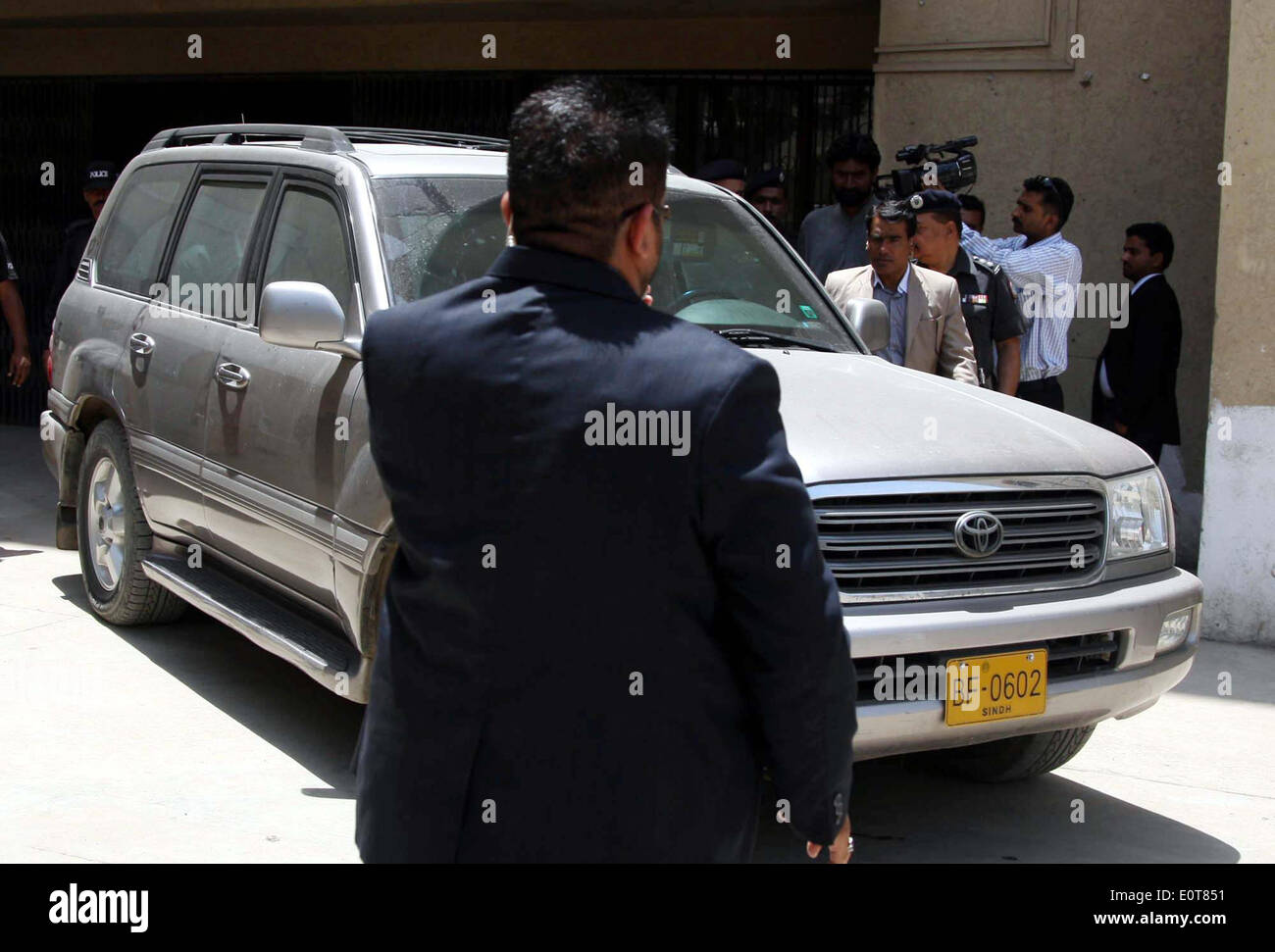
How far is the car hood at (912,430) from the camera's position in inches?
149

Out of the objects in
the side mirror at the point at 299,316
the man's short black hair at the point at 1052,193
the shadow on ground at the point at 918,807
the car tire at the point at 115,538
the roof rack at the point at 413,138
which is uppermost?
the roof rack at the point at 413,138

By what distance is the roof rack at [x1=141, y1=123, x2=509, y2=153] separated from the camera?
17.1 ft

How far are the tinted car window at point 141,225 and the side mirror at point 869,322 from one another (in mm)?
2731

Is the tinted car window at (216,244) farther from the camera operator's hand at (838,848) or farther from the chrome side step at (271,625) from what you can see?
the camera operator's hand at (838,848)

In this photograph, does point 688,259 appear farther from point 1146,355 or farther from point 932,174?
point 1146,355

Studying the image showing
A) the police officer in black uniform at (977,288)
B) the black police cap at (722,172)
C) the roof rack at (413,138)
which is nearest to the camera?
the roof rack at (413,138)

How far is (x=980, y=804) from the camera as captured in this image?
4.68m

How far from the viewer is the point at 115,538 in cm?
601

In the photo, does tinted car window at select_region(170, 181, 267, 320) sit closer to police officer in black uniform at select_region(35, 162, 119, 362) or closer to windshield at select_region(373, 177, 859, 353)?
windshield at select_region(373, 177, 859, 353)

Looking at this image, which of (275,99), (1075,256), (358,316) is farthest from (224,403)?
(275,99)

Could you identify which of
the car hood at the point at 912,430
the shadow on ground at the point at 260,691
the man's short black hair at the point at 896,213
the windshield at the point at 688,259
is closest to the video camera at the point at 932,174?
the man's short black hair at the point at 896,213

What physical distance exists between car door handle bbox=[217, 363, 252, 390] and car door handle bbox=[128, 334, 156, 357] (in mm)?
639

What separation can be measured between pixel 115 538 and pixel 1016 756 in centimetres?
363

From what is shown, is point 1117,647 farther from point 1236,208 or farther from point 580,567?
point 1236,208
